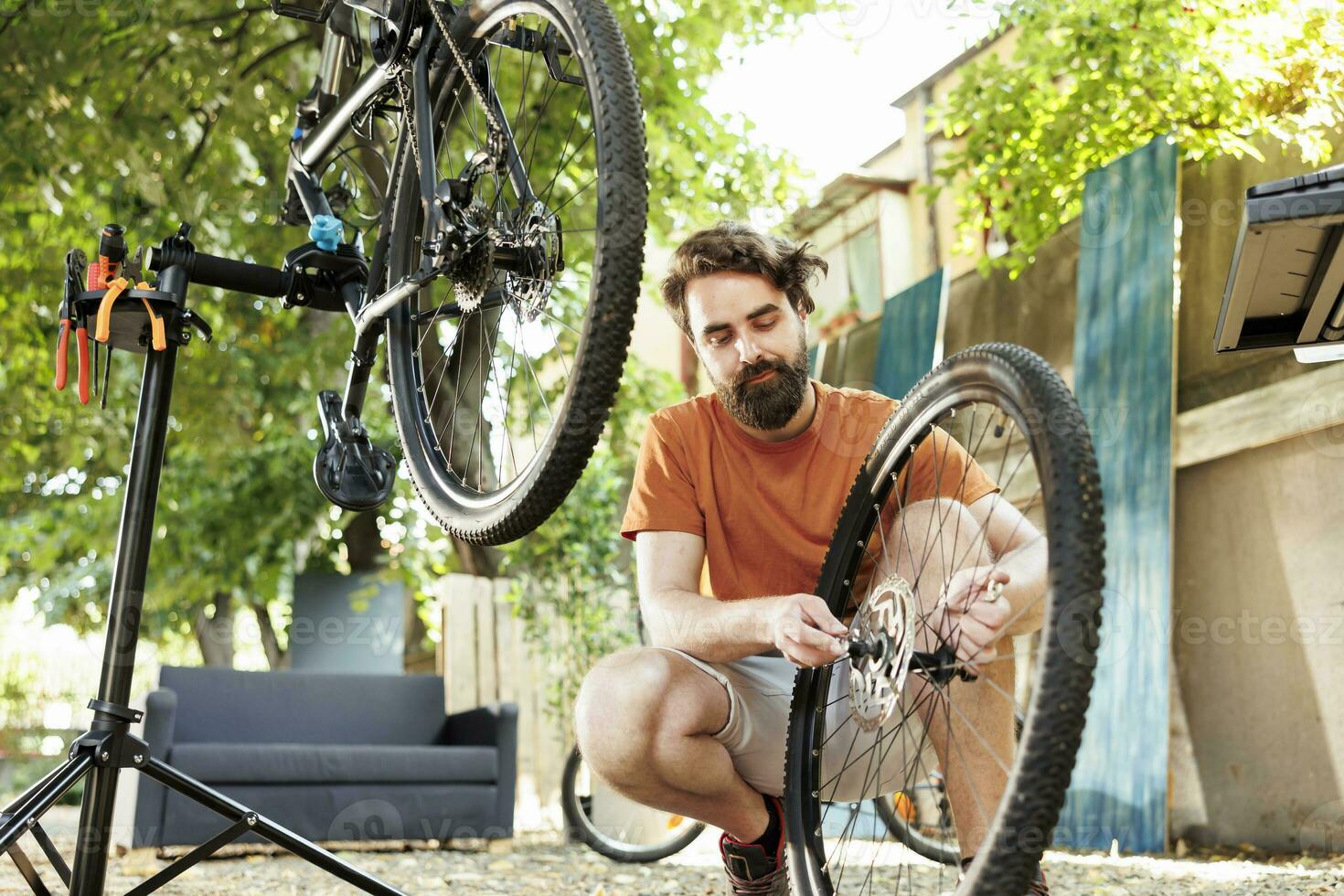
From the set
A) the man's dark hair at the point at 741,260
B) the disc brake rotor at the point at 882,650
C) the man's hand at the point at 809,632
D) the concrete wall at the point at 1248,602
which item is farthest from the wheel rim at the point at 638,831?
the man's hand at the point at 809,632

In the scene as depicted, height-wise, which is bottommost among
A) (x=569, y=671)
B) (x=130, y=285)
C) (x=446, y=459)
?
(x=569, y=671)

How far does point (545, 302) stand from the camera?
140 centimetres

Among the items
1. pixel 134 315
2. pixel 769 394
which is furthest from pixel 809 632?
pixel 134 315

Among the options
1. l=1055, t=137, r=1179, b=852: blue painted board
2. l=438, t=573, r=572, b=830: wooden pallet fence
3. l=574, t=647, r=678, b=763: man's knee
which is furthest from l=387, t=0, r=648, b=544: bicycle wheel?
l=438, t=573, r=572, b=830: wooden pallet fence

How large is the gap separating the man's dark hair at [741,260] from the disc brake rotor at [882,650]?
2.13 ft

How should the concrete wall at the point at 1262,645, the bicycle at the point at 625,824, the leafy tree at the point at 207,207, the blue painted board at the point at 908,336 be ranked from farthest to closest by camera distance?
the blue painted board at the point at 908,336 → the leafy tree at the point at 207,207 → the bicycle at the point at 625,824 → the concrete wall at the point at 1262,645

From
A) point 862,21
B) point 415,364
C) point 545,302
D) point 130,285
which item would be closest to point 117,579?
point 130,285

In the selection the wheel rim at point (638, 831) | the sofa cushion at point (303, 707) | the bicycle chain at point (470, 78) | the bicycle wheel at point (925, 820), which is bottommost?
the wheel rim at point (638, 831)

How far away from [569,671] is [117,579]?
3658 millimetres

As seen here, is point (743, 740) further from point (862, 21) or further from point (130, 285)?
point (862, 21)

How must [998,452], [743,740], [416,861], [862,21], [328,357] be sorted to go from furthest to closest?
[328,357] < [862,21] < [998,452] < [416,861] < [743,740]

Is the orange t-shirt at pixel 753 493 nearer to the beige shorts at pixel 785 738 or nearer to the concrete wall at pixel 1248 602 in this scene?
the beige shorts at pixel 785 738

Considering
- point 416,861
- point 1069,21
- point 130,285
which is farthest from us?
point 416,861

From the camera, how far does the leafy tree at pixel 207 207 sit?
453 centimetres
